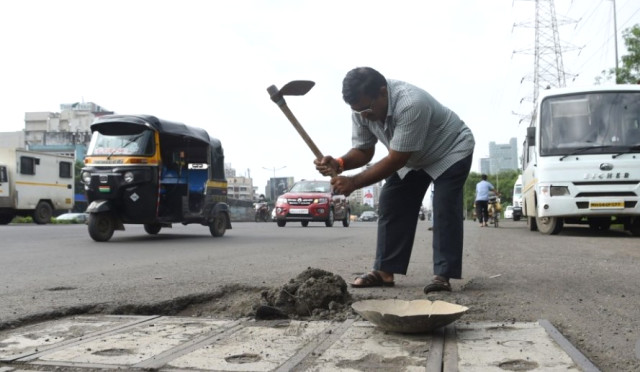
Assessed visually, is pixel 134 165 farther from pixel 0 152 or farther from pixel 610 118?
pixel 0 152

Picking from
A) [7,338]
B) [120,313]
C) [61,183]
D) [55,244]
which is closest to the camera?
[7,338]

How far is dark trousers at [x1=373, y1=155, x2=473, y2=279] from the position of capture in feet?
14.2

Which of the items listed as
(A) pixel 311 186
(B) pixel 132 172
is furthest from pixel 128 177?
(A) pixel 311 186

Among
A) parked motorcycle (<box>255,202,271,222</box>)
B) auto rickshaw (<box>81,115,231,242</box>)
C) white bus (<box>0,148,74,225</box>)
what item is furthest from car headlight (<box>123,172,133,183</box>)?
parked motorcycle (<box>255,202,271,222</box>)

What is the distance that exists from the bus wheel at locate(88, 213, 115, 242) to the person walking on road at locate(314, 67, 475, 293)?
24.2 ft

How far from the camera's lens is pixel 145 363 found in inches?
93.0

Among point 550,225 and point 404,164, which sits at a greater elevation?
point 404,164

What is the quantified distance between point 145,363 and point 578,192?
Answer: 402 inches

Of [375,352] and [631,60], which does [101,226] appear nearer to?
[375,352]

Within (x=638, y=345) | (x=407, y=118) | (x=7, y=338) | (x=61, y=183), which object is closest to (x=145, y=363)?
(x=7, y=338)

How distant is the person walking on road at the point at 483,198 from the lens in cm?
2000

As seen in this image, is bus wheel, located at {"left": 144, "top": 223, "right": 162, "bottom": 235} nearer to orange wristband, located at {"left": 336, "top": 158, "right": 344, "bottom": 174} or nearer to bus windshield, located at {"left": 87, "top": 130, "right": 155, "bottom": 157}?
bus windshield, located at {"left": 87, "top": 130, "right": 155, "bottom": 157}

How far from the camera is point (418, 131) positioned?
400 centimetres

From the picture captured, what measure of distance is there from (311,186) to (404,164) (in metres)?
16.6
